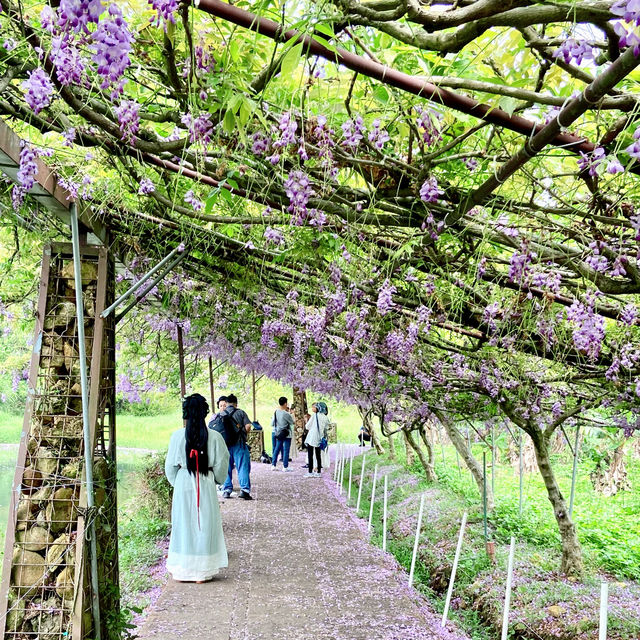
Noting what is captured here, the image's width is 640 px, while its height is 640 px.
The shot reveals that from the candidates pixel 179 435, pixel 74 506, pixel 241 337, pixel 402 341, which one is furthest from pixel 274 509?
pixel 74 506

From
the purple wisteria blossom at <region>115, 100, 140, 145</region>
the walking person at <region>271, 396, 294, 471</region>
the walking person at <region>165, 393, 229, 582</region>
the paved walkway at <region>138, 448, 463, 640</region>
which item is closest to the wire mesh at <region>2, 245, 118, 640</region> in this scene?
the paved walkway at <region>138, 448, 463, 640</region>

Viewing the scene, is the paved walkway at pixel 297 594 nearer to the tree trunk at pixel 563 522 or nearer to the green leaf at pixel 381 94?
the tree trunk at pixel 563 522

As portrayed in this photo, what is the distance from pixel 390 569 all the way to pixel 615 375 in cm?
336

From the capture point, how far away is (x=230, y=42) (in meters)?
1.63

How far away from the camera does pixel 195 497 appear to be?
5918 mm

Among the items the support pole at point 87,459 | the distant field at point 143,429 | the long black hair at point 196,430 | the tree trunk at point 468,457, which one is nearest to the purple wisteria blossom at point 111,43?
the support pole at point 87,459

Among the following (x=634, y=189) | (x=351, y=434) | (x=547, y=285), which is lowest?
(x=351, y=434)

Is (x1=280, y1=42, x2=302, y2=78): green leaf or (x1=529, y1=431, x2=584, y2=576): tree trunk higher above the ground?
(x1=280, y1=42, x2=302, y2=78): green leaf

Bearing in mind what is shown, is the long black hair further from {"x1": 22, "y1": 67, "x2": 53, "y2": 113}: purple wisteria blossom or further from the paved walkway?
{"x1": 22, "y1": 67, "x2": 53, "y2": 113}: purple wisteria blossom

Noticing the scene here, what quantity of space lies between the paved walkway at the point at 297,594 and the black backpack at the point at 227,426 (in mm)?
1129

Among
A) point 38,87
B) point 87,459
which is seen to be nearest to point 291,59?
point 38,87

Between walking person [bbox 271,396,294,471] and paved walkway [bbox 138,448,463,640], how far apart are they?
210 inches

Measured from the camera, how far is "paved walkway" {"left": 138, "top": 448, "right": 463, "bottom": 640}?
4.61 metres

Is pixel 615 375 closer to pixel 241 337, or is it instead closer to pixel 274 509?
pixel 241 337
